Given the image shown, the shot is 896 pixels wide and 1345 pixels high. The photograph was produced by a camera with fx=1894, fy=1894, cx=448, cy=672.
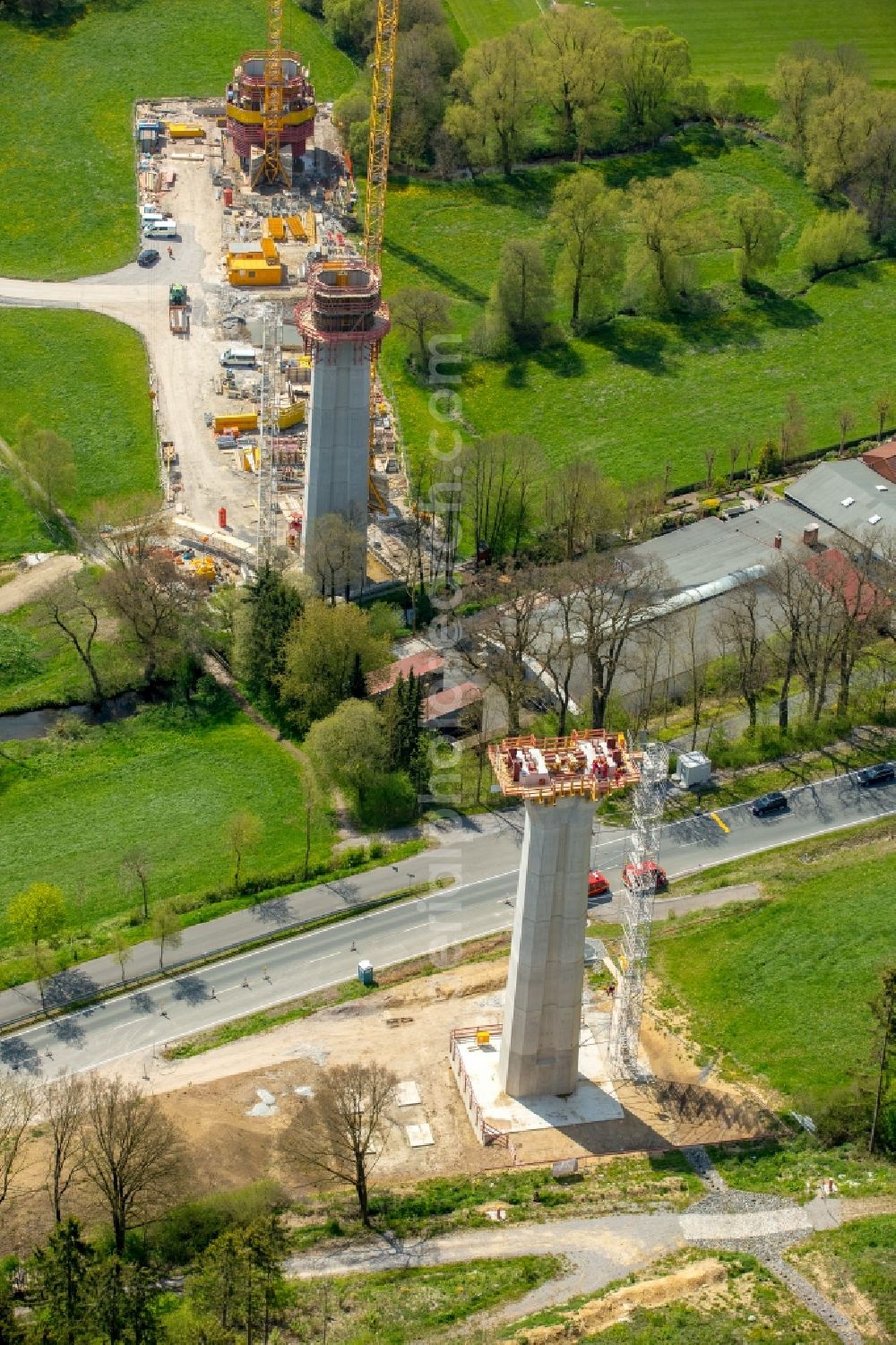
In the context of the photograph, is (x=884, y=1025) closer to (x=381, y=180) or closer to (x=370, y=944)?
(x=370, y=944)

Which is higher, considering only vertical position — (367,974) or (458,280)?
(458,280)

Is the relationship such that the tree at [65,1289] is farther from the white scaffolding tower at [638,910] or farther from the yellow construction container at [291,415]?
the yellow construction container at [291,415]

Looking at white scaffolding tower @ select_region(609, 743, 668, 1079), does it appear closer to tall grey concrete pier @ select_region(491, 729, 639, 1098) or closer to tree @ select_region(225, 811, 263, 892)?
tall grey concrete pier @ select_region(491, 729, 639, 1098)

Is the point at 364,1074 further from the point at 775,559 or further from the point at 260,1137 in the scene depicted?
the point at 775,559

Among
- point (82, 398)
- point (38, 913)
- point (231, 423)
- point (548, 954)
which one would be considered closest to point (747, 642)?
point (548, 954)

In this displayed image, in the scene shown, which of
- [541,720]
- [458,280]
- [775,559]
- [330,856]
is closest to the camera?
[330,856]

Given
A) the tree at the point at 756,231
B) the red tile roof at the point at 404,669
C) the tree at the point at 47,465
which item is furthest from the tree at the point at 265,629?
the tree at the point at 756,231

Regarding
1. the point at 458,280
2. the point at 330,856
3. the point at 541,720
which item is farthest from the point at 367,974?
the point at 458,280

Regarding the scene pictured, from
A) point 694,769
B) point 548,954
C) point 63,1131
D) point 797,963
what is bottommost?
point 63,1131
